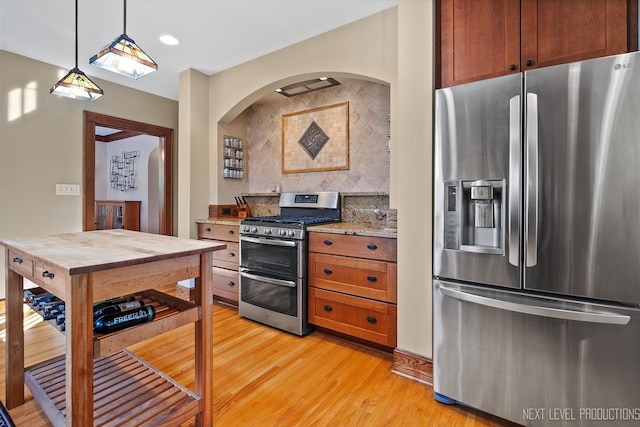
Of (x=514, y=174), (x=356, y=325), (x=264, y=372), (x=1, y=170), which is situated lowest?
(x=264, y=372)

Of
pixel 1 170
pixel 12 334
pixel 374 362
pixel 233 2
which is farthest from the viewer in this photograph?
pixel 1 170

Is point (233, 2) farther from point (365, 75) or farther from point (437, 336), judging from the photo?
point (437, 336)

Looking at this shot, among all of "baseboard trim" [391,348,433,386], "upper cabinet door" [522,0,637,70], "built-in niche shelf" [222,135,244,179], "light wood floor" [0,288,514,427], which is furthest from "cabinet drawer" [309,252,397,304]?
"built-in niche shelf" [222,135,244,179]

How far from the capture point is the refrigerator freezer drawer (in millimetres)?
1270

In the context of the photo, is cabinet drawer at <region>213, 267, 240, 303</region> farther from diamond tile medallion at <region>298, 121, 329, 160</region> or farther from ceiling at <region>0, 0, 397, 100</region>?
ceiling at <region>0, 0, 397, 100</region>

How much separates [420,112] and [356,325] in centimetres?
156

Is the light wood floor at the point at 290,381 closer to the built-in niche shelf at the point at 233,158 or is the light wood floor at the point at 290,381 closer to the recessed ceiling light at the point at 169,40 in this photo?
the built-in niche shelf at the point at 233,158

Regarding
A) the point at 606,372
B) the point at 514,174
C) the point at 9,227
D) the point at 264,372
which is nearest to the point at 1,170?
the point at 9,227

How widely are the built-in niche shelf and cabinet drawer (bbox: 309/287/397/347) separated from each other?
189 centimetres

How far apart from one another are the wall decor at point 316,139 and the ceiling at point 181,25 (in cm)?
76

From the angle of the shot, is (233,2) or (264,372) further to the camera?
(233,2)

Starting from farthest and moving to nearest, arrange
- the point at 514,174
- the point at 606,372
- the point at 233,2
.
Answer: the point at 233,2 < the point at 514,174 < the point at 606,372

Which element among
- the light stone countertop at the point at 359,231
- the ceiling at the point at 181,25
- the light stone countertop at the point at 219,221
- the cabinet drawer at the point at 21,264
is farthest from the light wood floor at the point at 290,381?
the ceiling at the point at 181,25

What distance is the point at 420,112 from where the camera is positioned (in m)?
1.89
